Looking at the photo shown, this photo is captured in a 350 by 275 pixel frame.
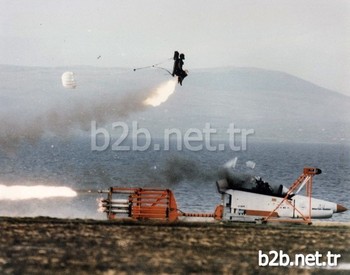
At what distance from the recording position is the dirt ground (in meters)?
23.9

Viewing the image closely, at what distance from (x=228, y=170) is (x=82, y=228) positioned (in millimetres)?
11877

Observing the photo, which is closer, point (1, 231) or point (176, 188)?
point (1, 231)

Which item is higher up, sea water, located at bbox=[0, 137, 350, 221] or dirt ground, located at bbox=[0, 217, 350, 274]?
sea water, located at bbox=[0, 137, 350, 221]

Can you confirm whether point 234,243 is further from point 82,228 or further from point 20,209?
point 20,209

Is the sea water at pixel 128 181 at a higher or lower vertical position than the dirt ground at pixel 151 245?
higher

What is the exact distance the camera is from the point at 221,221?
3953cm

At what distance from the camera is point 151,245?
28406mm

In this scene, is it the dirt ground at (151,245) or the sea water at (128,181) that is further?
the sea water at (128,181)

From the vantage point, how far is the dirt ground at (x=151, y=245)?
2386 cm

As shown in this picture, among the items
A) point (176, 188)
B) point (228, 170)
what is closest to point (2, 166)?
point (176, 188)

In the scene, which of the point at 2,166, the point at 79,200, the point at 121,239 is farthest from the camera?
the point at 2,166

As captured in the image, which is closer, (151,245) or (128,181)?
(151,245)

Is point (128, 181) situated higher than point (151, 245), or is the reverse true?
point (128, 181)

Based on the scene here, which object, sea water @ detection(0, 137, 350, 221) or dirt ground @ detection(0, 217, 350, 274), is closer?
dirt ground @ detection(0, 217, 350, 274)
